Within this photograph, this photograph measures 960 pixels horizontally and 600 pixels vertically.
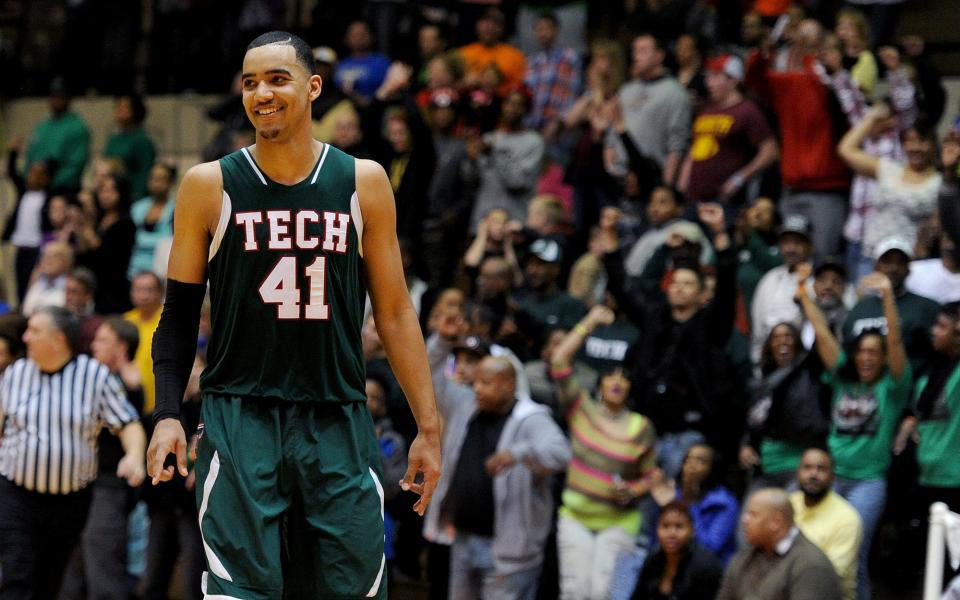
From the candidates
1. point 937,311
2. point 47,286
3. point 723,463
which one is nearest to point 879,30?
point 937,311

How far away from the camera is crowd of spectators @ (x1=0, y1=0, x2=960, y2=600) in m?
9.61

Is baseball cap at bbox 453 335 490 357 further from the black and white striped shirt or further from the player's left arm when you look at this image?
the player's left arm

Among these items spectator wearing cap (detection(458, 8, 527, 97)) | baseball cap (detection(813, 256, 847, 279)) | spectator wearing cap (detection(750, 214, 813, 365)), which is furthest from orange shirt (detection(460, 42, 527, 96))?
baseball cap (detection(813, 256, 847, 279))

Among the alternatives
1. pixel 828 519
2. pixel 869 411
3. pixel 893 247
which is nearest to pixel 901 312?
pixel 893 247

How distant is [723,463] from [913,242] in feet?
7.36

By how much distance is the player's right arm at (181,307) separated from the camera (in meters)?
4.88

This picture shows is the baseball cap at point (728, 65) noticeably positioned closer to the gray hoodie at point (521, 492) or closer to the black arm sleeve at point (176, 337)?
the gray hoodie at point (521, 492)

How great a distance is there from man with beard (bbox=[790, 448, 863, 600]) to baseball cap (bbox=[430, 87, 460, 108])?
17.1 ft

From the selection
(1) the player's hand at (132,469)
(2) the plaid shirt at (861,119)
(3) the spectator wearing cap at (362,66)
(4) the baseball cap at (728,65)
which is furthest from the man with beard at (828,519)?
(3) the spectator wearing cap at (362,66)

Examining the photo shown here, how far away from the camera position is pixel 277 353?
4945mm

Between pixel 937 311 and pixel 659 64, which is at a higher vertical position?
pixel 659 64

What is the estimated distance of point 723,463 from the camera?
10.1m

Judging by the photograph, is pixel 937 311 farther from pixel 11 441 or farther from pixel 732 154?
pixel 11 441

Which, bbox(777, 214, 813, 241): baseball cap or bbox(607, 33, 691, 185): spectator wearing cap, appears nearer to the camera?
bbox(777, 214, 813, 241): baseball cap
